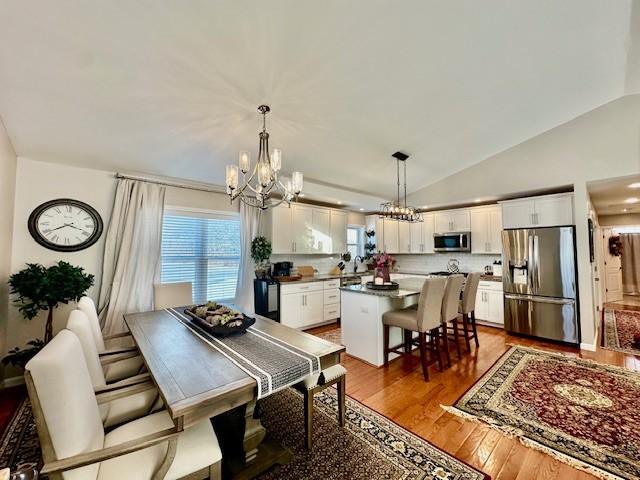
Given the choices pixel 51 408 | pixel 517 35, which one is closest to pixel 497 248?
pixel 517 35

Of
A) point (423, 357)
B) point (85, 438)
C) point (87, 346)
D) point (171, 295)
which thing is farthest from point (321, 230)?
point (85, 438)

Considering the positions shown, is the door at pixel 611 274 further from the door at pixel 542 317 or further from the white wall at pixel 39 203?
the white wall at pixel 39 203

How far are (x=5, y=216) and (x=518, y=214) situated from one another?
6.57 meters

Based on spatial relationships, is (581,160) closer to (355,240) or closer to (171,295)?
(355,240)

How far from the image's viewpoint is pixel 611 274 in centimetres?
732

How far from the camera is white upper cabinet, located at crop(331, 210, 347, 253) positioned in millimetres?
5418

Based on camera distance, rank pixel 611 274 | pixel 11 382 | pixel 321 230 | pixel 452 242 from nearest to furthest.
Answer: pixel 11 382 → pixel 321 230 → pixel 452 242 → pixel 611 274

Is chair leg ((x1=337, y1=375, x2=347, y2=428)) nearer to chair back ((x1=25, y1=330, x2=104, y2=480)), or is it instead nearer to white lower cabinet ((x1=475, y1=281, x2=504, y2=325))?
chair back ((x1=25, y1=330, x2=104, y2=480))

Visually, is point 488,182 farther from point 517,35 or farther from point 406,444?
point 406,444

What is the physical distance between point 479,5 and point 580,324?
428 centimetres

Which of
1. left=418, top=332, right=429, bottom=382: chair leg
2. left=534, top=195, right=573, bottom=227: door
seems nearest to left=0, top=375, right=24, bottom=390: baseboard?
left=418, top=332, right=429, bottom=382: chair leg

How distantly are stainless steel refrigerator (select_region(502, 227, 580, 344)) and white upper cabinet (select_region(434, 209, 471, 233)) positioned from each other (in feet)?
2.95

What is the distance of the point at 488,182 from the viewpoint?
15.3 feet

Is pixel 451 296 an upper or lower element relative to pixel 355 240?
lower
